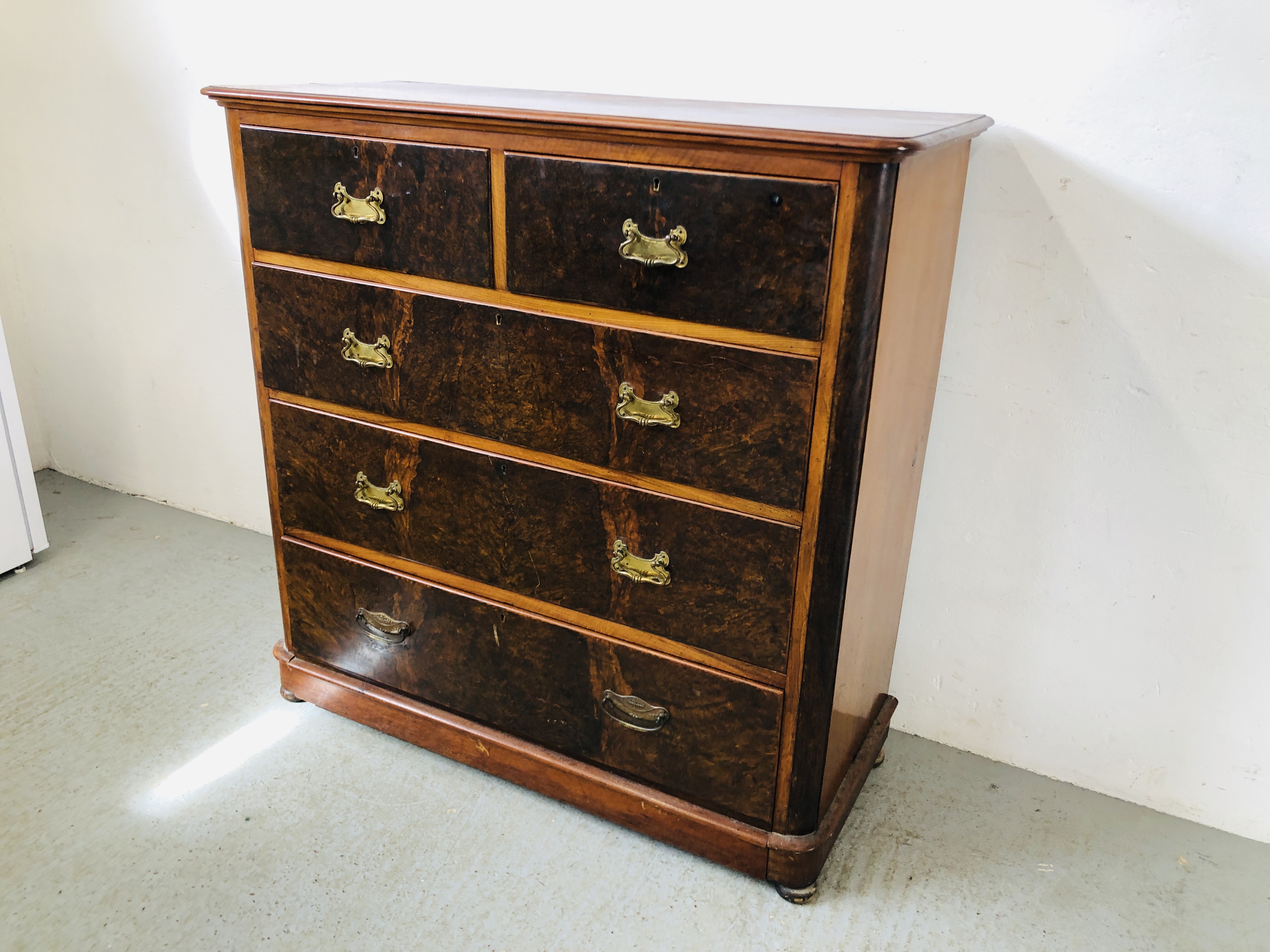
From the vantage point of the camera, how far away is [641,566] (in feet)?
4.76

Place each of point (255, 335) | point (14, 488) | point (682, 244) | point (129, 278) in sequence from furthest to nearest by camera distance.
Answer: point (129, 278) < point (14, 488) < point (255, 335) < point (682, 244)

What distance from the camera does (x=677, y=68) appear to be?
175cm

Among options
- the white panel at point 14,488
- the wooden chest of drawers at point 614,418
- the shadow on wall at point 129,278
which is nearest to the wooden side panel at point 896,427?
the wooden chest of drawers at point 614,418

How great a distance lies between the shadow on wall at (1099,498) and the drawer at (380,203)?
0.80 meters

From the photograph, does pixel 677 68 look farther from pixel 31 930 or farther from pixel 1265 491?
pixel 31 930

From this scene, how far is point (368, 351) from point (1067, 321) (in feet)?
3.64

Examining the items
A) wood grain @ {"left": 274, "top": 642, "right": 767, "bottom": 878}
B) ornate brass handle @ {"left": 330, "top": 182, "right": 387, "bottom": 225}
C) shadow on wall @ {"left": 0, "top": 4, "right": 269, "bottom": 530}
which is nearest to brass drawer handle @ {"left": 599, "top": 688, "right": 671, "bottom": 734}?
wood grain @ {"left": 274, "top": 642, "right": 767, "bottom": 878}

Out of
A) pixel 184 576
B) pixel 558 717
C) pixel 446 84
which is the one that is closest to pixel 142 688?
pixel 184 576

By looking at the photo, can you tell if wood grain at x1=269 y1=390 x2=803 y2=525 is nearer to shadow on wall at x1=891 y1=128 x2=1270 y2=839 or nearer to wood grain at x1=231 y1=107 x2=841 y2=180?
wood grain at x1=231 y1=107 x2=841 y2=180

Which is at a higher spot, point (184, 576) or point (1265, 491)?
point (1265, 491)

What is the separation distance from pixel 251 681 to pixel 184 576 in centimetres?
52

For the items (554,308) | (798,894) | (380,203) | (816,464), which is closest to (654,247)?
(554,308)

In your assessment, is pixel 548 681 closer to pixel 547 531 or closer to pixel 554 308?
pixel 547 531

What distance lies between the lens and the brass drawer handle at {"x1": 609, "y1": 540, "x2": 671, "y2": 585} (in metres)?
1.44
